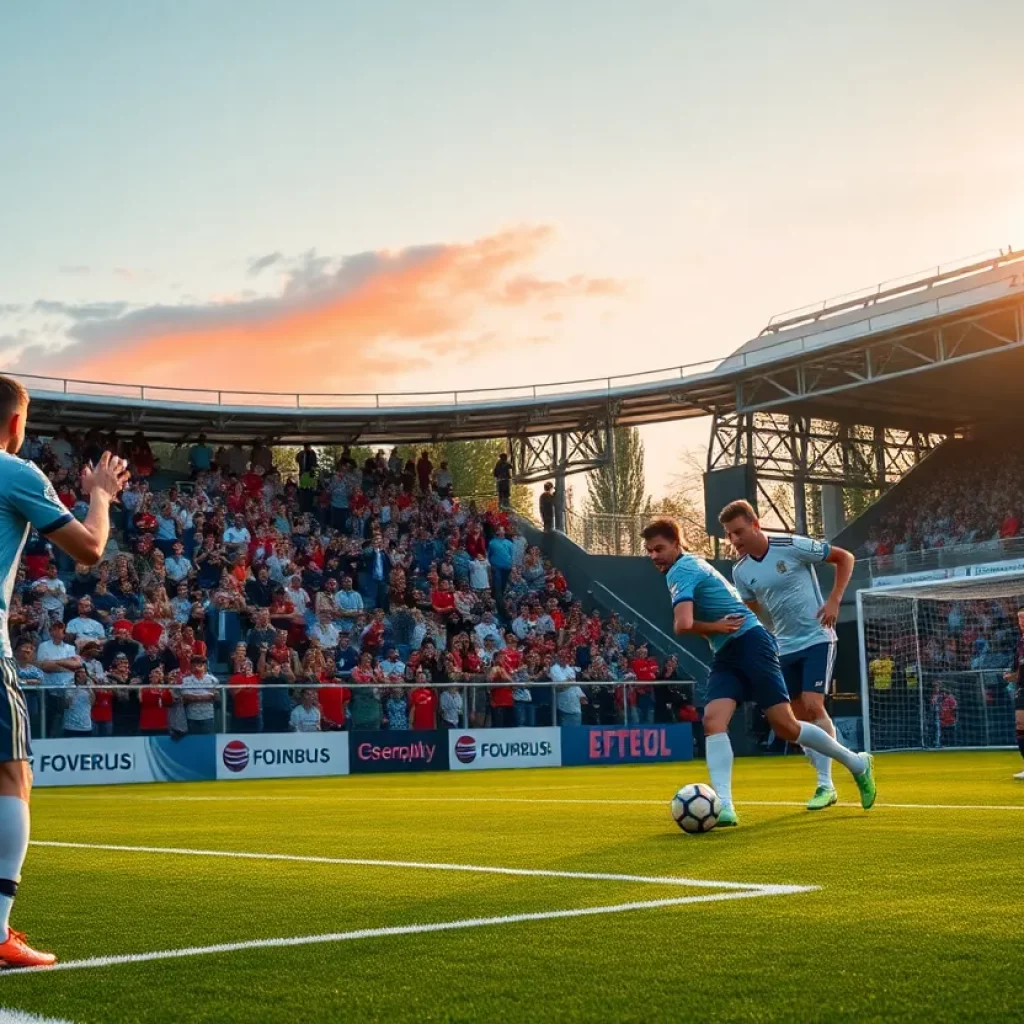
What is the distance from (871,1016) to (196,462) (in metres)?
29.6

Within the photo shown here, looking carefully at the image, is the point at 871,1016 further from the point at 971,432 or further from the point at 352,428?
the point at 971,432

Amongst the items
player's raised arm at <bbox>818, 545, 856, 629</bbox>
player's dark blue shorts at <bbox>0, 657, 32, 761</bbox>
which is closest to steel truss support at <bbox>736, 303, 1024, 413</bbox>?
player's raised arm at <bbox>818, 545, 856, 629</bbox>

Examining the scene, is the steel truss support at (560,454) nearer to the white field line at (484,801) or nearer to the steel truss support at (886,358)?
the steel truss support at (886,358)

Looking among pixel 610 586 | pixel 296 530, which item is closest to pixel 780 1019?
pixel 296 530

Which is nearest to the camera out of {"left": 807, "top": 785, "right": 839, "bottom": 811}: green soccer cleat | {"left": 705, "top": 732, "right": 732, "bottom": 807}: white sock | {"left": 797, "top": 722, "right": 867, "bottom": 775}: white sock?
{"left": 705, "top": 732, "right": 732, "bottom": 807}: white sock

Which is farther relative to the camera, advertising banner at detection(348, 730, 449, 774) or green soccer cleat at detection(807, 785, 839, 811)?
advertising banner at detection(348, 730, 449, 774)

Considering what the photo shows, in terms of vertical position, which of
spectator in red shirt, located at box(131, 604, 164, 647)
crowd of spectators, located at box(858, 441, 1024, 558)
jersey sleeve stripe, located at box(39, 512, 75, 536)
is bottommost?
jersey sleeve stripe, located at box(39, 512, 75, 536)

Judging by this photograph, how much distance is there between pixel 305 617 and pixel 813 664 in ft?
53.3

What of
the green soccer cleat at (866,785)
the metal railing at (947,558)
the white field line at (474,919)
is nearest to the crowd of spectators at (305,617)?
the metal railing at (947,558)

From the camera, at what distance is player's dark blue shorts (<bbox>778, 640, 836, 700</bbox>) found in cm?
1134

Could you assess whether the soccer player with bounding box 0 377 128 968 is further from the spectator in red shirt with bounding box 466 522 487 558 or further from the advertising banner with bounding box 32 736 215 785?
the spectator in red shirt with bounding box 466 522 487 558

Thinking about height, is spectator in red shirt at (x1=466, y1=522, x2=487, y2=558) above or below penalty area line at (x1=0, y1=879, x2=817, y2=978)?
above

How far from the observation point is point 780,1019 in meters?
3.70

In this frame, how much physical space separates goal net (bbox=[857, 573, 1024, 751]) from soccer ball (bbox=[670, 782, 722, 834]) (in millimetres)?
21621
